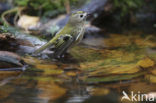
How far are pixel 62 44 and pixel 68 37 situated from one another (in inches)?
5.0

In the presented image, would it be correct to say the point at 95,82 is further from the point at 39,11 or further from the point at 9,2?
the point at 9,2

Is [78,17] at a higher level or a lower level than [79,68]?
higher

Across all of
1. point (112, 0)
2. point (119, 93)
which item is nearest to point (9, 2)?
point (112, 0)

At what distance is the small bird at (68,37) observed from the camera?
3.21 m

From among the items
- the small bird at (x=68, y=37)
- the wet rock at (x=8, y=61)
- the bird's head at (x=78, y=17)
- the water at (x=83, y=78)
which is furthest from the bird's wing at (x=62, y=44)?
the wet rock at (x=8, y=61)

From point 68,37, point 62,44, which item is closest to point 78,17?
point 68,37

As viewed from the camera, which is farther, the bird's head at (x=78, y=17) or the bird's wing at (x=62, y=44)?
the bird's head at (x=78, y=17)

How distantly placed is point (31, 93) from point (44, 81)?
0.30m

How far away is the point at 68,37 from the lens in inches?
128

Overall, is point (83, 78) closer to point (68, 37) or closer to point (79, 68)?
point (79, 68)

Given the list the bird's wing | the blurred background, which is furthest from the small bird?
the blurred background

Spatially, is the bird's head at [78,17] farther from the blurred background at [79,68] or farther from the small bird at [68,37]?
the blurred background at [79,68]

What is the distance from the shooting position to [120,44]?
4.21 metres

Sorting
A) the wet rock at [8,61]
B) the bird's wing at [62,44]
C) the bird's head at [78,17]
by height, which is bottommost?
the wet rock at [8,61]
